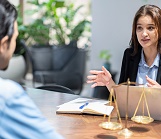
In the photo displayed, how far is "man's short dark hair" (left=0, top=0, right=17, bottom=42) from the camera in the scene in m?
1.06

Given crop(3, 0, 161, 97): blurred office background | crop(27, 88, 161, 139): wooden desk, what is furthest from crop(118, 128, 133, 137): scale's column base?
crop(3, 0, 161, 97): blurred office background

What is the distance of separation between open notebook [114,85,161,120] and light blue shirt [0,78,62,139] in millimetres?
839

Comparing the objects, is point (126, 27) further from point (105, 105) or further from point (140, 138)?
point (140, 138)

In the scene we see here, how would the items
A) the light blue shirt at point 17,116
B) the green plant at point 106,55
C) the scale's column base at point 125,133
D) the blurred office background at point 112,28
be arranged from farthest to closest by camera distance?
the green plant at point 106,55 < the blurred office background at point 112,28 < the scale's column base at point 125,133 < the light blue shirt at point 17,116

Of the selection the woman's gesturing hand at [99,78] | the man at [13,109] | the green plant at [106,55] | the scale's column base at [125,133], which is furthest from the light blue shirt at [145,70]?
the green plant at [106,55]

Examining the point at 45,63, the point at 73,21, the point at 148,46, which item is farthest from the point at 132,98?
the point at 73,21

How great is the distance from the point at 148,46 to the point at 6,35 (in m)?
1.42

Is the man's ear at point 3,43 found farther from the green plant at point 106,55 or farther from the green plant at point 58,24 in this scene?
the green plant at point 58,24

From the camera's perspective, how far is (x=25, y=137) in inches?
40.9

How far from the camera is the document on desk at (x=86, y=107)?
197cm

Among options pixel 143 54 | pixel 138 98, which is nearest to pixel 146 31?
pixel 143 54

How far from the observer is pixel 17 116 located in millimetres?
1011

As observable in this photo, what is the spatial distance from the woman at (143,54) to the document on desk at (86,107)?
0.44ft

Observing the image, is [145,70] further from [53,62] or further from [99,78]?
[53,62]
